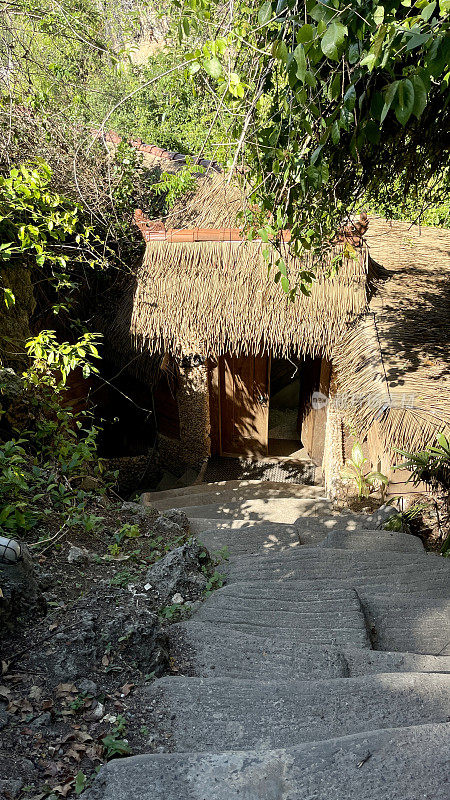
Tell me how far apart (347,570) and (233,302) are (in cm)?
394

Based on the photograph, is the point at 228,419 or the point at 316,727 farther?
the point at 228,419

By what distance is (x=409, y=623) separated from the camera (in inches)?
119

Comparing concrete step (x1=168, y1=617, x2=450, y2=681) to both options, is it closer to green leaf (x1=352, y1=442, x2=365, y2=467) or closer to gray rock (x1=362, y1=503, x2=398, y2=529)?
gray rock (x1=362, y1=503, x2=398, y2=529)

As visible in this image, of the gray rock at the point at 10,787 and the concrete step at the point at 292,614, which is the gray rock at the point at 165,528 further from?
the gray rock at the point at 10,787

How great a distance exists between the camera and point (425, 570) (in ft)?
12.3

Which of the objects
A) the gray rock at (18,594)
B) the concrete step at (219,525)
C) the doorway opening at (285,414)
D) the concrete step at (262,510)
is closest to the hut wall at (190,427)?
the doorway opening at (285,414)

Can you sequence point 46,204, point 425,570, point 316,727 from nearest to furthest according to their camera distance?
A: point 316,727
point 425,570
point 46,204

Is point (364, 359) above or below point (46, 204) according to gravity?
below

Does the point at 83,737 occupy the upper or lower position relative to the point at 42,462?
lower

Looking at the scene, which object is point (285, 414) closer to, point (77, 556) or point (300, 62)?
point (77, 556)

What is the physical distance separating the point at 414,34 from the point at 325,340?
501 cm

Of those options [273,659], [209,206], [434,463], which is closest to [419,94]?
[273,659]

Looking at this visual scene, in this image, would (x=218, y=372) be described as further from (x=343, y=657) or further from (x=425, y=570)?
(x=343, y=657)

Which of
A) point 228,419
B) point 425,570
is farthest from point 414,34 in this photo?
point 228,419
